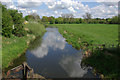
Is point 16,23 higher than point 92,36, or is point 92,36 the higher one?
point 16,23

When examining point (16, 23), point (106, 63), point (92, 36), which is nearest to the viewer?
point (106, 63)

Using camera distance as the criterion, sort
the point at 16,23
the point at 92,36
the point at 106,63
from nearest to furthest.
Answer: the point at 106,63 < the point at 16,23 < the point at 92,36

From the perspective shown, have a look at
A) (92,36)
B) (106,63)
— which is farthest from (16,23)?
(106,63)

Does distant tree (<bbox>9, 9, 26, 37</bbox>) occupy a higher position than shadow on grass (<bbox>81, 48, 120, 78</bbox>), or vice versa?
distant tree (<bbox>9, 9, 26, 37</bbox>)

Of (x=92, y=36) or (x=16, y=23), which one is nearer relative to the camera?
(x=16, y=23)

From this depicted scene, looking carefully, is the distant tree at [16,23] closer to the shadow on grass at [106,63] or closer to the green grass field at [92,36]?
the green grass field at [92,36]

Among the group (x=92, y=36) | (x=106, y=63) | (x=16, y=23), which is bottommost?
(x=106, y=63)

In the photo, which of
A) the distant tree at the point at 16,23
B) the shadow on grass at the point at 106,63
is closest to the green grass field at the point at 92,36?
the shadow on grass at the point at 106,63

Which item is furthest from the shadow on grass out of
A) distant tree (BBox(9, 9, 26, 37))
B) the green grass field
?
distant tree (BBox(9, 9, 26, 37))

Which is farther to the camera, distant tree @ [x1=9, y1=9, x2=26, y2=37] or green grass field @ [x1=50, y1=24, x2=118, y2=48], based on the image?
distant tree @ [x1=9, y1=9, x2=26, y2=37]

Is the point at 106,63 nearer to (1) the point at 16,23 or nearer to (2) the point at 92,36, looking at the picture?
(2) the point at 92,36

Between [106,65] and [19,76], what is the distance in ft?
32.1

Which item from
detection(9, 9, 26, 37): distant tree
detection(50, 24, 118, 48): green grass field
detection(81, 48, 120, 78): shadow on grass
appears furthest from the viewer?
detection(9, 9, 26, 37): distant tree

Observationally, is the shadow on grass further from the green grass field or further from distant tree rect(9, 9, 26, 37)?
distant tree rect(9, 9, 26, 37)
